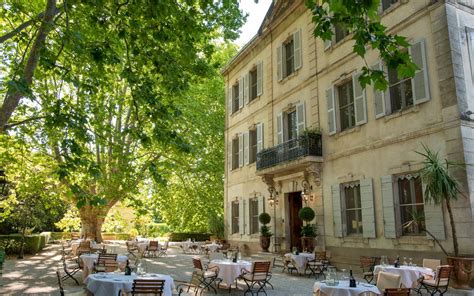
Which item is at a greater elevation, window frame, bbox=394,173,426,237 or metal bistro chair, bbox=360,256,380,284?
window frame, bbox=394,173,426,237

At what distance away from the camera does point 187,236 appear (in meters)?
30.5

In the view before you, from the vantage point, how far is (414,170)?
1045 cm

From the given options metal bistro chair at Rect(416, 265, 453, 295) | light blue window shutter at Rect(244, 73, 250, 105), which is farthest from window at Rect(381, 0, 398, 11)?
light blue window shutter at Rect(244, 73, 250, 105)

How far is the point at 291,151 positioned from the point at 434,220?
19.7 feet

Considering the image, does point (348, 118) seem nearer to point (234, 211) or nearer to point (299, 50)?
point (299, 50)

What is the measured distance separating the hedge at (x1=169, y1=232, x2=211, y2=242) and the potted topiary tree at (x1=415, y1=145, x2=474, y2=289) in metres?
21.9

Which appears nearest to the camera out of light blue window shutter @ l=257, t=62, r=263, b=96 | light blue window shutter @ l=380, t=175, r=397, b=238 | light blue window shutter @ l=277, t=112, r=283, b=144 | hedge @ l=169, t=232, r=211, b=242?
light blue window shutter @ l=380, t=175, r=397, b=238

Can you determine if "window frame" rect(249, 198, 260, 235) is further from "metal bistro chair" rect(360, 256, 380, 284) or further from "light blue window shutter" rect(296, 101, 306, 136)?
"metal bistro chair" rect(360, 256, 380, 284)

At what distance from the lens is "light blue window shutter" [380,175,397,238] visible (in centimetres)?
1085

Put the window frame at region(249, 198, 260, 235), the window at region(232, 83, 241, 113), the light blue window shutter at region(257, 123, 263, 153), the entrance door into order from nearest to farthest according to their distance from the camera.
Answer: the entrance door → the light blue window shutter at region(257, 123, 263, 153) → the window frame at region(249, 198, 260, 235) → the window at region(232, 83, 241, 113)

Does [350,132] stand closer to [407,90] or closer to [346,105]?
[346,105]

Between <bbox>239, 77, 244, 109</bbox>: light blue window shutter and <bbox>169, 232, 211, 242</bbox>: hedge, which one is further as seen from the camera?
<bbox>169, 232, 211, 242</bbox>: hedge

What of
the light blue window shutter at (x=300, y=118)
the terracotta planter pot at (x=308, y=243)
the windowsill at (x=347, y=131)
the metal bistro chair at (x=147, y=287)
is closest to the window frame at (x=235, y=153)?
the light blue window shutter at (x=300, y=118)

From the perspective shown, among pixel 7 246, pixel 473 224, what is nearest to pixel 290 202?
pixel 473 224
